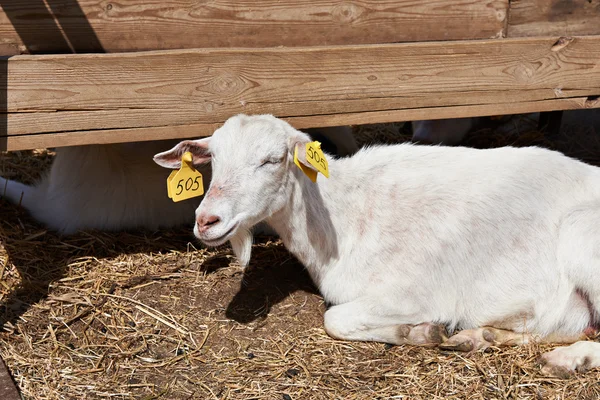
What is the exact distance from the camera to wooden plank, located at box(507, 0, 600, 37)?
5.18 meters

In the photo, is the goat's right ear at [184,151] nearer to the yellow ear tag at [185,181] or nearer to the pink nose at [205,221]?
the yellow ear tag at [185,181]

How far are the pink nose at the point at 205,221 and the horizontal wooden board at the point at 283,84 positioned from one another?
0.87 m

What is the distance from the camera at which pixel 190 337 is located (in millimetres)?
3889

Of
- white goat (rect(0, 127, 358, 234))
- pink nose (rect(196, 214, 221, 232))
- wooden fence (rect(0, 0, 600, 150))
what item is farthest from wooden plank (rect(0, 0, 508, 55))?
pink nose (rect(196, 214, 221, 232))

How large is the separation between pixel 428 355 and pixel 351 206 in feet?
3.00

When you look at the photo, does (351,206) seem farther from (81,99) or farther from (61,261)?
(61,261)

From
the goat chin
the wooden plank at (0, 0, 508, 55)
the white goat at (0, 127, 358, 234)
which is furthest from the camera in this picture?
the white goat at (0, 127, 358, 234)

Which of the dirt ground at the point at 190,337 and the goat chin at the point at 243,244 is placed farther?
the goat chin at the point at 243,244

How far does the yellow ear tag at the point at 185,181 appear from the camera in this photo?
12.2ft

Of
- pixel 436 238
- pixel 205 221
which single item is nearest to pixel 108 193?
pixel 205 221

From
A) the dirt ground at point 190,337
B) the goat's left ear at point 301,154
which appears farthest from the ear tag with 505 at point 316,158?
the dirt ground at point 190,337

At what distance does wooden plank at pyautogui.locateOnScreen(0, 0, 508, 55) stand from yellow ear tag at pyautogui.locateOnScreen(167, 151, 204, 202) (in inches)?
44.0

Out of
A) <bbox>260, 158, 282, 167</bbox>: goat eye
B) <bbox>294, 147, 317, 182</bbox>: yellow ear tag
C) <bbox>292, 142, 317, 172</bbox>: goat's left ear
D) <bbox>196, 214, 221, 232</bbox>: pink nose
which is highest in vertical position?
<bbox>292, 142, 317, 172</bbox>: goat's left ear

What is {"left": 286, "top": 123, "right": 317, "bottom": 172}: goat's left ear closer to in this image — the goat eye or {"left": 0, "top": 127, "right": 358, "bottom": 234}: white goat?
the goat eye
